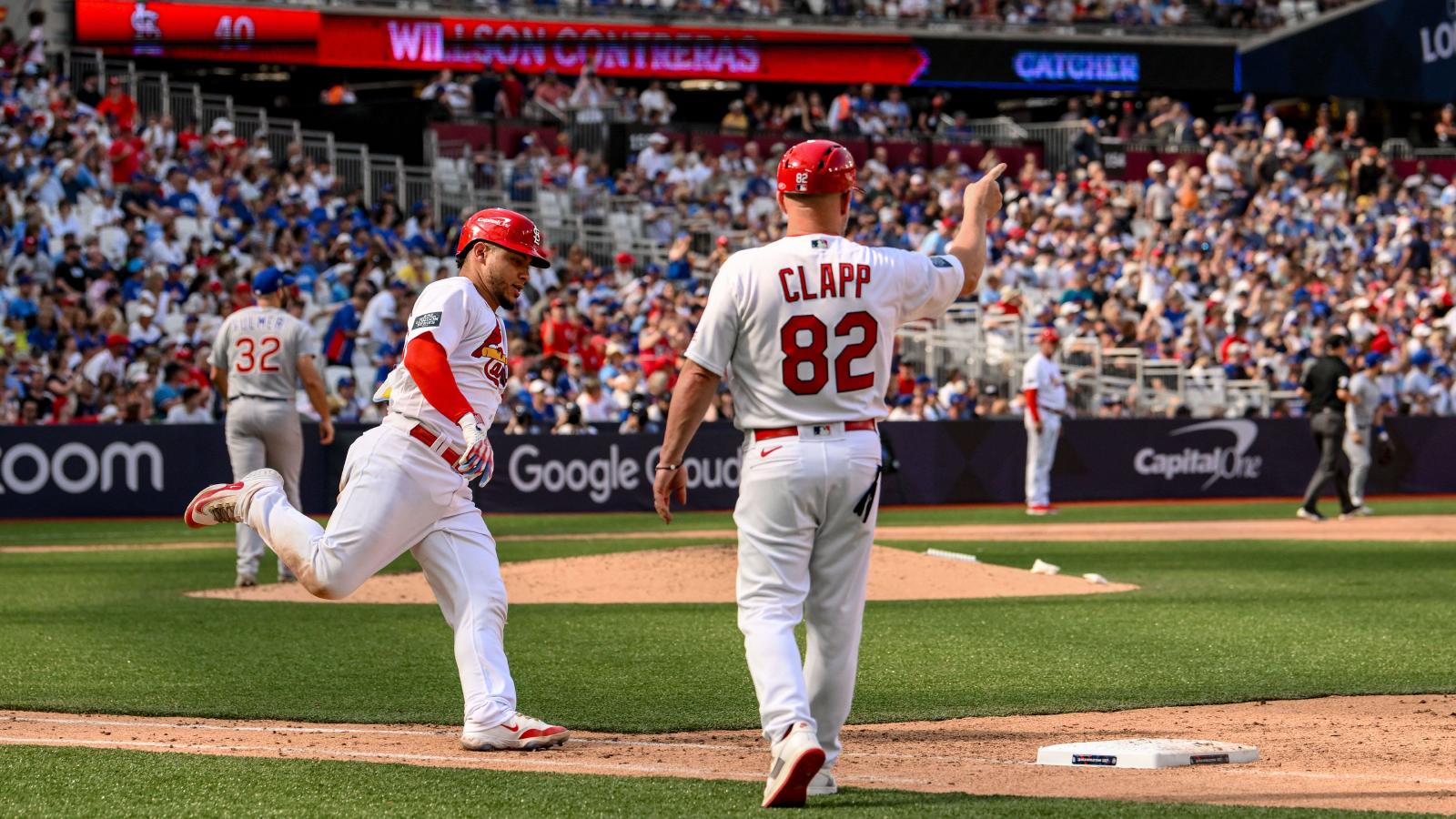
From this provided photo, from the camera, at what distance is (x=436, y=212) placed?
29.0 metres

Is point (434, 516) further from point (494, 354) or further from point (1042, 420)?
point (1042, 420)

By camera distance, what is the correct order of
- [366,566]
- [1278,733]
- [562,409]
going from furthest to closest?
1. [562,409]
2. [1278,733]
3. [366,566]

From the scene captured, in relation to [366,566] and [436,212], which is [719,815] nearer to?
[366,566]

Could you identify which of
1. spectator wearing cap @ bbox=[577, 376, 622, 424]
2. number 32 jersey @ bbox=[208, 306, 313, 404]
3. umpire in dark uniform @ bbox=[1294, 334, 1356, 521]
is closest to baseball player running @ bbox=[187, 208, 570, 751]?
number 32 jersey @ bbox=[208, 306, 313, 404]

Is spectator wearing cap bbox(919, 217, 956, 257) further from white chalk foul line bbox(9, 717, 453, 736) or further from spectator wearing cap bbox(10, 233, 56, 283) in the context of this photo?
white chalk foul line bbox(9, 717, 453, 736)

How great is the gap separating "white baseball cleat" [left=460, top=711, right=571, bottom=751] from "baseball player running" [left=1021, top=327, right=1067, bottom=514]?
601 inches

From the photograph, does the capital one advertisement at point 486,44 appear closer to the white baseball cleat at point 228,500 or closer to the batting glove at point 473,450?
the white baseball cleat at point 228,500

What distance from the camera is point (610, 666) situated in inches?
373

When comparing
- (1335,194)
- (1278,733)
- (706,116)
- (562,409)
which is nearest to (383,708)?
(1278,733)

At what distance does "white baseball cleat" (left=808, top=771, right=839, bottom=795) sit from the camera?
5.87 m

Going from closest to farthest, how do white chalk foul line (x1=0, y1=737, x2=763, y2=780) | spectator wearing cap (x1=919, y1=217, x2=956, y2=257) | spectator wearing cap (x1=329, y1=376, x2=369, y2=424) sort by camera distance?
white chalk foul line (x1=0, y1=737, x2=763, y2=780), spectator wearing cap (x1=329, y1=376, x2=369, y2=424), spectator wearing cap (x1=919, y1=217, x2=956, y2=257)

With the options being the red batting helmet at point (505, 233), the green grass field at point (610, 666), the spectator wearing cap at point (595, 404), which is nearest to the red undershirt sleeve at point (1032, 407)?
the spectator wearing cap at point (595, 404)

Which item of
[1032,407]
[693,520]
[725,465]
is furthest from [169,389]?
[1032,407]

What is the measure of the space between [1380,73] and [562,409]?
28672mm
